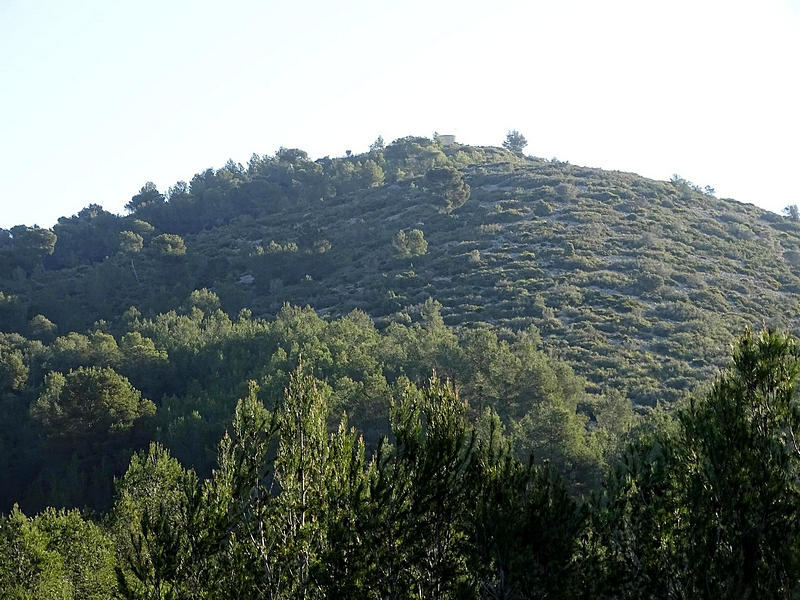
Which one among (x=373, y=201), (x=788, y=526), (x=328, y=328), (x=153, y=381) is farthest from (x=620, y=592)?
(x=373, y=201)

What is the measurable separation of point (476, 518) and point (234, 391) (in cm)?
3931

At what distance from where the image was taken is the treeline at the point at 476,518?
13289mm

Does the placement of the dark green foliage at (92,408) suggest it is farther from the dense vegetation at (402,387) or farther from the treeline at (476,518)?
the treeline at (476,518)

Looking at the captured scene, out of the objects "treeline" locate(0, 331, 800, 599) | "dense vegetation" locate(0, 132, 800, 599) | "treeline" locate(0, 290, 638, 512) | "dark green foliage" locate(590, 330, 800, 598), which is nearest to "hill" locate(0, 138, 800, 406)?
"dense vegetation" locate(0, 132, 800, 599)

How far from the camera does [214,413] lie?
161ft

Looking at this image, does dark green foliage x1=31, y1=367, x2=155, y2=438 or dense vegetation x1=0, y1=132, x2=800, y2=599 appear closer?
dense vegetation x1=0, y1=132, x2=800, y2=599

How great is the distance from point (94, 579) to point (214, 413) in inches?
861

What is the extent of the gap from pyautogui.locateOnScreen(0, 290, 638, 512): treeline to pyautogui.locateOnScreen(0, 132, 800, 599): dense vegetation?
20 cm

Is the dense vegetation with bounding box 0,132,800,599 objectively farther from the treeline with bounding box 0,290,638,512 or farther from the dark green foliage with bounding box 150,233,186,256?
the dark green foliage with bounding box 150,233,186,256

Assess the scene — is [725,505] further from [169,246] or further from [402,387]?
[169,246]

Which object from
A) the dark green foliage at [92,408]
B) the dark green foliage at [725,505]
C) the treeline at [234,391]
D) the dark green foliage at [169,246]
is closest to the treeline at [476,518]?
the dark green foliage at [725,505]

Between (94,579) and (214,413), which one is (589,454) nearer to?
(94,579)

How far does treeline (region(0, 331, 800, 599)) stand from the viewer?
13289 mm

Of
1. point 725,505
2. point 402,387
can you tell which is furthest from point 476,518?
point 402,387
